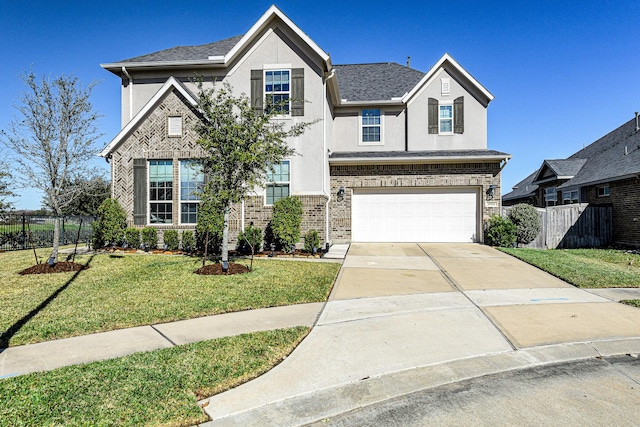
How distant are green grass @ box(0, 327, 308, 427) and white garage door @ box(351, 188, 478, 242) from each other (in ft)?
41.1

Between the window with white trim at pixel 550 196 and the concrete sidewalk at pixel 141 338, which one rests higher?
the window with white trim at pixel 550 196

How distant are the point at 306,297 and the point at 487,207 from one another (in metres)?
11.6

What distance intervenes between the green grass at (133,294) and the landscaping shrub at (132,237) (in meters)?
2.77

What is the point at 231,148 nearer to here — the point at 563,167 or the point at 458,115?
the point at 458,115

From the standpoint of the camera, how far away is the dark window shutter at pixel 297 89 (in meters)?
14.2

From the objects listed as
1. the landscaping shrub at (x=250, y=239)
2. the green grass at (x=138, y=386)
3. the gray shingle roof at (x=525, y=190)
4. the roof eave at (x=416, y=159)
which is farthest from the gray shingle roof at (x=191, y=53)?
the gray shingle roof at (x=525, y=190)

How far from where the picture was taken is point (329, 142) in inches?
648

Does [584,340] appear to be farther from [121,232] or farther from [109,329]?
[121,232]

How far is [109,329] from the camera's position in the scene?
5.42m

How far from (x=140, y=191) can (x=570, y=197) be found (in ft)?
74.0

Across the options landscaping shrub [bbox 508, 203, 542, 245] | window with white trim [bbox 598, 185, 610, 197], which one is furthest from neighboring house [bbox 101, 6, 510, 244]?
window with white trim [bbox 598, 185, 610, 197]

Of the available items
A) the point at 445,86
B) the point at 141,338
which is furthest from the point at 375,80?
the point at 141,338

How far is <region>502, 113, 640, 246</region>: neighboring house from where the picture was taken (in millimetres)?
15852

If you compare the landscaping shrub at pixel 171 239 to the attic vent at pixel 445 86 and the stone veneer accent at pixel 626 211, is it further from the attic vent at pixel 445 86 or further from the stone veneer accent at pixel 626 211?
the stone veneer accent at pixel 626 211
